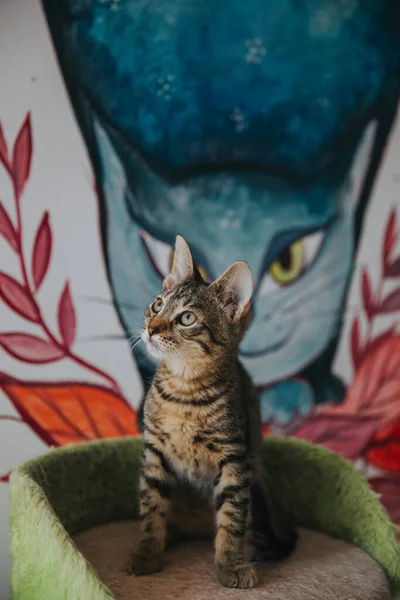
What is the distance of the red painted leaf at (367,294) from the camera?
1715 millimetres

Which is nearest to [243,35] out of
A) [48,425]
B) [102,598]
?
[48,425]

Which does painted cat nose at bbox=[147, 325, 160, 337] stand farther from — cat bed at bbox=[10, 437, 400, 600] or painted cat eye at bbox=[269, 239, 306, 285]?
painted cat eye at bbox=[269, 239, 306, 285]

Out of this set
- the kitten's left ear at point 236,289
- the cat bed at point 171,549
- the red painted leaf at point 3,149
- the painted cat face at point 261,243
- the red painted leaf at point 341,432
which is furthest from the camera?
the red painted leaf at point 341,432

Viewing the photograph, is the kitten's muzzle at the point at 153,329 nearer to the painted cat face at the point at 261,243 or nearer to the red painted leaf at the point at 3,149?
the painted cat face at the point at 261,243

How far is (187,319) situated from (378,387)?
881 millimetres

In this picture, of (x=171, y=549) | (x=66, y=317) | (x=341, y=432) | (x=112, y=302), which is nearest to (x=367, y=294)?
(x=341, y=432)

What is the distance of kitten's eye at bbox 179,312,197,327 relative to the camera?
40.7 inches

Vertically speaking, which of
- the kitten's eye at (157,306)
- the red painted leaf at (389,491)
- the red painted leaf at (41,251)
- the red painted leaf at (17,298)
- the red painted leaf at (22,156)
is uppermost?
the red painted leaf at (22,156)

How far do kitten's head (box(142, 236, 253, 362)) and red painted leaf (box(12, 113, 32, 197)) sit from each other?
0.57 m

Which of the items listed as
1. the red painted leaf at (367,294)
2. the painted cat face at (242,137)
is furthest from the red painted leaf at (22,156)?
the red painted leaf at (367,294)

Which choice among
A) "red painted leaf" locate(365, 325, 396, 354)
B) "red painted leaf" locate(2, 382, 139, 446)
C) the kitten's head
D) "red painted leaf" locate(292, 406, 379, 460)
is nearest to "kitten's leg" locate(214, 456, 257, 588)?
the kitten's head

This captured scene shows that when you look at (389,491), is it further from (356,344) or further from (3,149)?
(3,149)

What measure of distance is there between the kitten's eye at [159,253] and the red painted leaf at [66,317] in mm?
221

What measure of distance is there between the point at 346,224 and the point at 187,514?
0.90 metres
